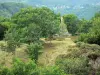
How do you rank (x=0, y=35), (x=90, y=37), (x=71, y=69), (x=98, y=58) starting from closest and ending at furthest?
(x=71, y=69) < (x=98, y=58) < (x=90, y=37) < (x=0, y=35)

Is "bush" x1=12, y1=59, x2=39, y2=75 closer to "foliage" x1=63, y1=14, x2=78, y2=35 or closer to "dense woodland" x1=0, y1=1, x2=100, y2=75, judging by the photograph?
"dense woodland" x1=0, y1=1, x2=100, y2=75

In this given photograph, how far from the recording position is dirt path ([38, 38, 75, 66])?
3984 centimetres

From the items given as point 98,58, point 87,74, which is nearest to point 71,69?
point 87,74

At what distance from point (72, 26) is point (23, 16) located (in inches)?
1102

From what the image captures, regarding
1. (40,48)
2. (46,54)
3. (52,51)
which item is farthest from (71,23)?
(40,48)

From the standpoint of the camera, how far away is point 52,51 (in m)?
43.4

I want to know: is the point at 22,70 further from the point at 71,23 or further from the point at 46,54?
the point at 71,23

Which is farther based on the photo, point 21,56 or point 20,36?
point 20,36

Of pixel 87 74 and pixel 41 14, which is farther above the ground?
pixel 41 14

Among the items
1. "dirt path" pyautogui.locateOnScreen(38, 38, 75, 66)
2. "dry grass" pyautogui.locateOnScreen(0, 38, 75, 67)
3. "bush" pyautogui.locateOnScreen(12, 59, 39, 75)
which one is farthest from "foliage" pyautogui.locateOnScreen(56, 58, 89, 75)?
"bush" pyautogui.locateOnScreen(12, 59, 39, 75)

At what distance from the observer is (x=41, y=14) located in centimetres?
4894

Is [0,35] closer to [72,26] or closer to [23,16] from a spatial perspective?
[23,16]

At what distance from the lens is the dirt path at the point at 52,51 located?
39.8 meters

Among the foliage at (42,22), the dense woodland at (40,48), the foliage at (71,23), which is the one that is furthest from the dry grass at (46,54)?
the foliage at (71,23)
